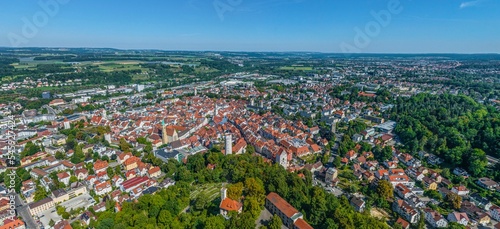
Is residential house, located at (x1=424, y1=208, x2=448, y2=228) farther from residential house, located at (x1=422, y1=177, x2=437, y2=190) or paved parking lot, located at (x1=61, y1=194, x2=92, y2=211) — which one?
paved parking lot, located at (x1=61, y1=194, x2=92, y2=211)

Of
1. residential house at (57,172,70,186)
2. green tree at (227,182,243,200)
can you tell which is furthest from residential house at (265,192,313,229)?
residential house at (57,172,70,186)

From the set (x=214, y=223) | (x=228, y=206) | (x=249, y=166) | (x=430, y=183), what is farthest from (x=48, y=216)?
(x=430, y=183)

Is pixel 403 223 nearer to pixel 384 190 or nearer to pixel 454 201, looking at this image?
pixel 384 190

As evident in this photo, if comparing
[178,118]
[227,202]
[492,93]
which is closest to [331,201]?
[227,202]

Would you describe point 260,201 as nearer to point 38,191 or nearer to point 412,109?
point 38,191

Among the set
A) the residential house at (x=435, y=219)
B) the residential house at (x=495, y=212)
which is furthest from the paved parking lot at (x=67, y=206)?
the residential house at (x=495, y=212)

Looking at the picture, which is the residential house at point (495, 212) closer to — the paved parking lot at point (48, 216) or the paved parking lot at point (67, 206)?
the paved parking lot at point (67, 206)
